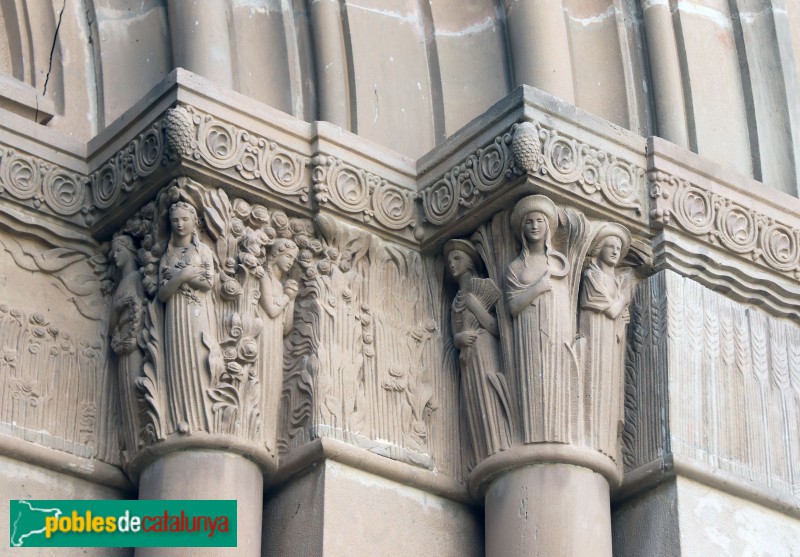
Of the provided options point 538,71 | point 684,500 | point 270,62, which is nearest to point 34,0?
point 270,62

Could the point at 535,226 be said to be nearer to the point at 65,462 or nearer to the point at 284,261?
the point at 284,261

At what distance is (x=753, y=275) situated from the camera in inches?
205

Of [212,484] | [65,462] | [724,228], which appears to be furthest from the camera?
[724,228]

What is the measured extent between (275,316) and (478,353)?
0.53m

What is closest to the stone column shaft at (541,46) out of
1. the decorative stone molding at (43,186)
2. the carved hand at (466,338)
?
the carved hand at (466,338)

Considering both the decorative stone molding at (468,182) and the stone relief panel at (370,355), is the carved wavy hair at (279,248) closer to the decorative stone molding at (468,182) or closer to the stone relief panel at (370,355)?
the stone relief panel at (370,355)

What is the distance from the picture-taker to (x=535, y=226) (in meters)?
4.91

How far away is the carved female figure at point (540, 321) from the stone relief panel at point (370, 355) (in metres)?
0.28

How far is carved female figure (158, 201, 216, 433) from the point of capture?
4.66m

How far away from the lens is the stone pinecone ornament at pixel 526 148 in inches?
192

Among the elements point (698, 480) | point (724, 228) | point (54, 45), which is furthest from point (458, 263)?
point (54, 45)

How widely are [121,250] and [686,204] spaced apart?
4.93 feet

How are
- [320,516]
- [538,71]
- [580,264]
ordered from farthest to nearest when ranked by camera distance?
[538,71], [580,264], [320,516]

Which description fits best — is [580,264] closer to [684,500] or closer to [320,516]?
[684,500]
